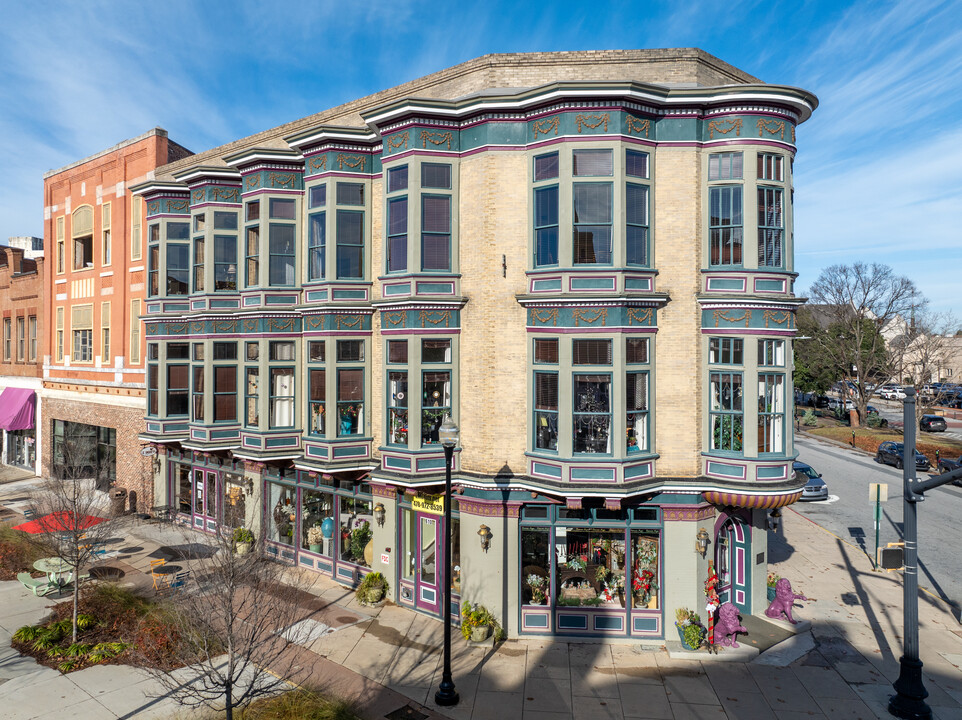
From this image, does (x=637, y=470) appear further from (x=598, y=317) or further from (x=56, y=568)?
(x=56, y=568)

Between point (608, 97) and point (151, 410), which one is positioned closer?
point (608, 97)

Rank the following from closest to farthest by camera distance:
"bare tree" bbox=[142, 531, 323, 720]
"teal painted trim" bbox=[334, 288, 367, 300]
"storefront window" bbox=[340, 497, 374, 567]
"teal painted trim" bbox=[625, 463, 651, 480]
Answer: "bare tree" bbox=[142, 531, 323, 720], "teal painted trim" bbox=[625, 463, 651, 480], "teal painted trim" bbox=[334, 288, 367, 300], "storefront window" bbox=[340, 497, 374, 567]

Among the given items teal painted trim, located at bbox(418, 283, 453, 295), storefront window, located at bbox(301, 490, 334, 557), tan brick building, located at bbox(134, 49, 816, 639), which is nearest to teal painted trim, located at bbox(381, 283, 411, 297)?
tan brick building, located at bbox(134, 49, 816, 639)

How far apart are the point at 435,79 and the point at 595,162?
5789mm

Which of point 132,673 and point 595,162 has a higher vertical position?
point 595,162

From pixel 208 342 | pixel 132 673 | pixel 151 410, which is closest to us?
pixel 132 673

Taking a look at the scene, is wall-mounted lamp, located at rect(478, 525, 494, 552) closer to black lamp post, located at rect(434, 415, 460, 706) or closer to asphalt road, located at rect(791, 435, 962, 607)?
black lamp post, located at rect(434, 415, 460, 706)

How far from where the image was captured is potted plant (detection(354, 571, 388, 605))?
55.8 ft

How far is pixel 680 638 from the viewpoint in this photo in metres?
14.8

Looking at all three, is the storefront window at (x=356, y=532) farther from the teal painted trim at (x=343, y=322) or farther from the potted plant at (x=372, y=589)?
the teal painted trim at (x=343, y=322)

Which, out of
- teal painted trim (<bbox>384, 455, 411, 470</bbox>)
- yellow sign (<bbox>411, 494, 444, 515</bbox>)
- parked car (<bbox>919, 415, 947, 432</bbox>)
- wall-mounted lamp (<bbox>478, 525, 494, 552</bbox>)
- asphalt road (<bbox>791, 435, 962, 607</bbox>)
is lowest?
asphalt road (<bbox>791, 435, 962, 607</bbox>)

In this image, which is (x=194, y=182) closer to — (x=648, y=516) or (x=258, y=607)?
(x=258, y=607)

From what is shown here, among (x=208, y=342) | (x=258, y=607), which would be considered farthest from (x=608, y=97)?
(x=208, y=342)

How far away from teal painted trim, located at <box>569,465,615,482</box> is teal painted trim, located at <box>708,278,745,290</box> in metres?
5.17
